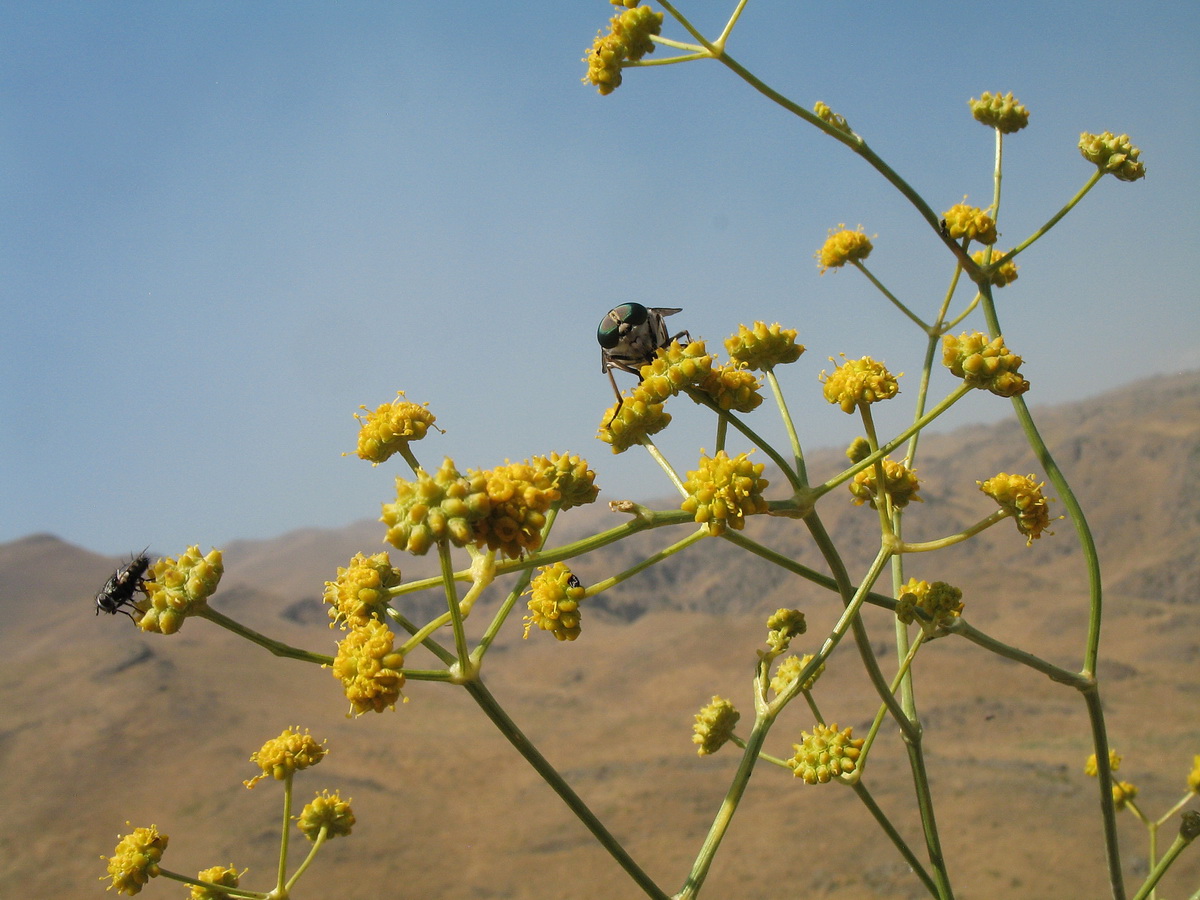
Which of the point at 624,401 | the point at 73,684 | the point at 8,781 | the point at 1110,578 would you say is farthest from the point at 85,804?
the point at 1110,578

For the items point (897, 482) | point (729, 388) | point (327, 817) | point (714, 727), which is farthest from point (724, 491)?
point (327, 817)

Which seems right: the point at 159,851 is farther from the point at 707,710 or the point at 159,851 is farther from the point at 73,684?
the point at 73,684

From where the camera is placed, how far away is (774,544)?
157 feet

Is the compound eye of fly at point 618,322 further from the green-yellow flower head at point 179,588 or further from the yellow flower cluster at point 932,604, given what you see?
the green-yellow flower head at point 179,588

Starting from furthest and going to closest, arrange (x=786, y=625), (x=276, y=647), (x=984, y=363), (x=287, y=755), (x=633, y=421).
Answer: (x=287, y=755) → (x=786, y=625) → (x=633, y=421) → (x=984, y=363) → (x=276, y=647)

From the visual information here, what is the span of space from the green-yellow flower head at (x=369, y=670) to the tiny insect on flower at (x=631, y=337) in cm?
130

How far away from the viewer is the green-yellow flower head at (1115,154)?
443 cm

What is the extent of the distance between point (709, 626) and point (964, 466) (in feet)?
131

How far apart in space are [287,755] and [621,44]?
160 inches

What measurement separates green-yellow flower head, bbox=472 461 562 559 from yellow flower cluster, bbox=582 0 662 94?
2546 millimetres

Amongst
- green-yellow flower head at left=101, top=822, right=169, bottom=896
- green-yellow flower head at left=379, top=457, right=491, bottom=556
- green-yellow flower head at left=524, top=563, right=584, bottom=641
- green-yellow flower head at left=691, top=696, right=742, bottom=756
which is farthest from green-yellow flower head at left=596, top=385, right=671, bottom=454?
green-yellow flower head at left=101, top=822, right=169, bottom=896

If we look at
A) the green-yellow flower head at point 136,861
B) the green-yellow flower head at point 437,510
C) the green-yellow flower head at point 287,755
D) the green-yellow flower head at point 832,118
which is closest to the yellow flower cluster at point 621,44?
the green-yellow flower head at point 832,118

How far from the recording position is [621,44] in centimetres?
406

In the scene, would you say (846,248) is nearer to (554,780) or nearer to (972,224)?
(972,224)
